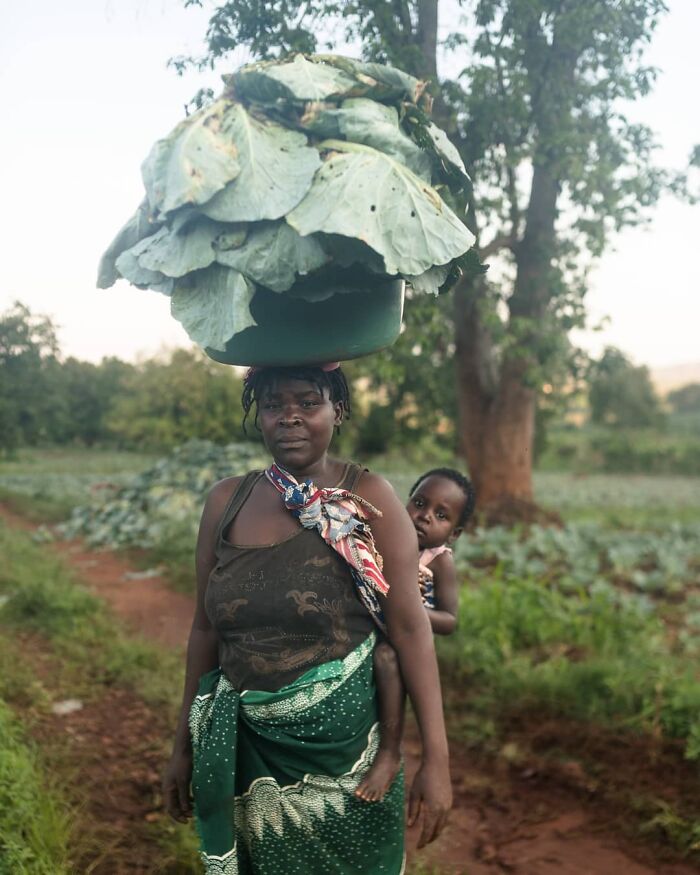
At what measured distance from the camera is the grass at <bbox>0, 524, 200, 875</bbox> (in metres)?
2.52

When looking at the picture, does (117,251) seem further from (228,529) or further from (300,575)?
(300,575)

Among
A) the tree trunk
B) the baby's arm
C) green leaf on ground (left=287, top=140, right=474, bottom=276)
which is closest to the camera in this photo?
green leaf on ground (left=287, top=140, right=474, bottom=276)

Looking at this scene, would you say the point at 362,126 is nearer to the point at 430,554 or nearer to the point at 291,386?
the point at 291,386

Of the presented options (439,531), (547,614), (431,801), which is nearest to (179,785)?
(431,801)

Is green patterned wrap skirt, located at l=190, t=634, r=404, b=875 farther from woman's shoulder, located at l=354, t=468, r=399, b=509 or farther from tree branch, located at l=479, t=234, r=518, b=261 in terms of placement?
tree branch, located at l=479, t=234, r=518, b=261

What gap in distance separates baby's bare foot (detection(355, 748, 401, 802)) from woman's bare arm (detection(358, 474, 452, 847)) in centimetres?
6

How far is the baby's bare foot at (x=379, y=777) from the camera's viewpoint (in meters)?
1.78

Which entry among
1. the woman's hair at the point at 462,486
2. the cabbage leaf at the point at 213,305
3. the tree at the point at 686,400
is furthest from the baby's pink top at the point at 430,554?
the tree at the point at 686,400

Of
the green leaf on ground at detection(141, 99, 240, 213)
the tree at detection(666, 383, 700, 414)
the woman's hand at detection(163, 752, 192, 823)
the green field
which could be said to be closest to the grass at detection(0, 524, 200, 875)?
the green field

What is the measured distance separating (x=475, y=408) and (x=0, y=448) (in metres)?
5.28

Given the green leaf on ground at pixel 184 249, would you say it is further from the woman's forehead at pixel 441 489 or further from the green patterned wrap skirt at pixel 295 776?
the woman's forehead at pixel 441 489

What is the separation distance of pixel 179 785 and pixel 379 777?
548 millimetres

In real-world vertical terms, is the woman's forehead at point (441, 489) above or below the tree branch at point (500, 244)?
below

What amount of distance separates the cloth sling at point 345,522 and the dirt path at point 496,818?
162 cm
